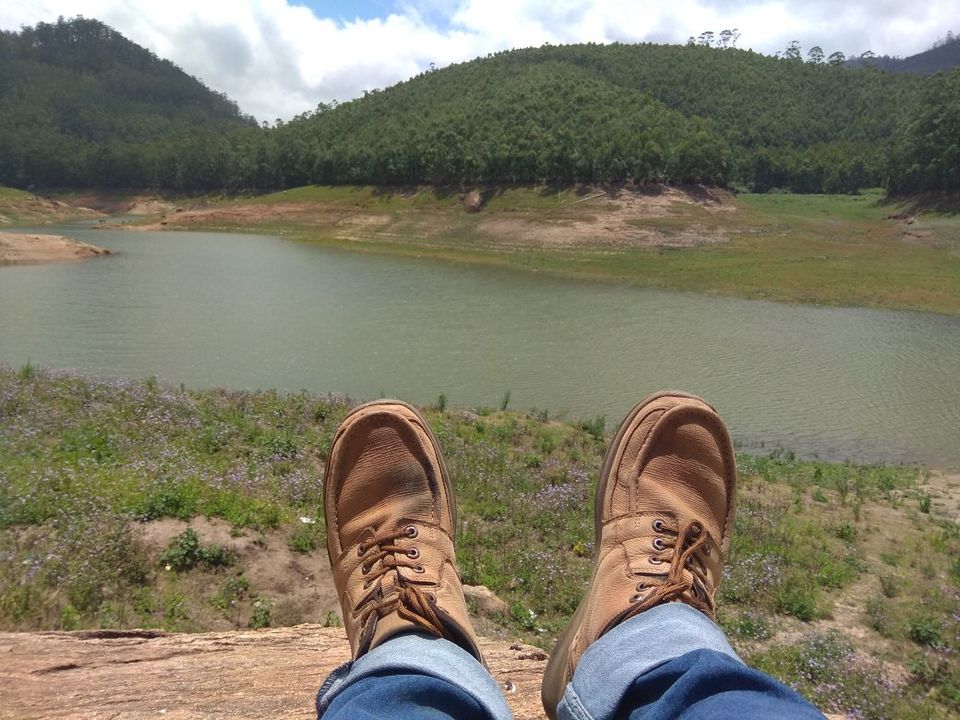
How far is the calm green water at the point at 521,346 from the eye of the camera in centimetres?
1348

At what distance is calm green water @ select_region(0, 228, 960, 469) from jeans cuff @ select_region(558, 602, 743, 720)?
10.4 metres

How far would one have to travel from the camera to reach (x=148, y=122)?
157m

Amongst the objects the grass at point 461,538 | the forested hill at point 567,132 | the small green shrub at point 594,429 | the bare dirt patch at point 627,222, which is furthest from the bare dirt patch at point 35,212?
the small green shrub at point 594,429

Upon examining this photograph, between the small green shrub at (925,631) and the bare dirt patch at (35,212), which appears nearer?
the small green shrub at (925,631)

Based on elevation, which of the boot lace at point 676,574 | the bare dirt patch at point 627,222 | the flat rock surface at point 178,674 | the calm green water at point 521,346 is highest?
the bare dirt patch at point 627,222

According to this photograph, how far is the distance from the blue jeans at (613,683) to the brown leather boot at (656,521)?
0.11 m

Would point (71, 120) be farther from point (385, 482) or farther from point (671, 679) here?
point (671, 679)

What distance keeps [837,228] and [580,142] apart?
25.8 meters

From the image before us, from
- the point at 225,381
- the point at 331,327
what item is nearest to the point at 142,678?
the point at 225,381

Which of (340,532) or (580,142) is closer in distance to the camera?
(340,532)

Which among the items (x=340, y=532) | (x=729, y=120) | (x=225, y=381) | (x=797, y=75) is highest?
(x=797, y=75)

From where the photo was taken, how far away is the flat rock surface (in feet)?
7.41

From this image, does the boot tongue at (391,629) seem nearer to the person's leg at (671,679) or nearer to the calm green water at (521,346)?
the person's leg at (671,679)

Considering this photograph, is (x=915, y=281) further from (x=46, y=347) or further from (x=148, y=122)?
(x=148, y=122)
